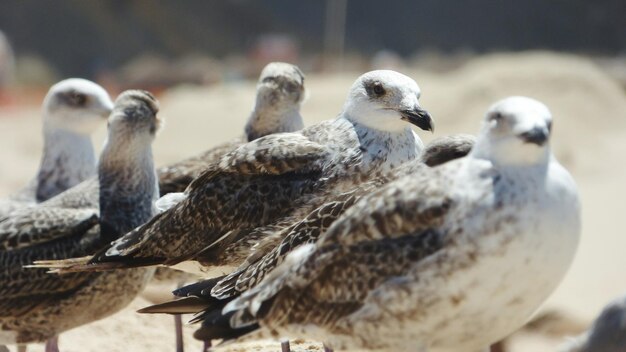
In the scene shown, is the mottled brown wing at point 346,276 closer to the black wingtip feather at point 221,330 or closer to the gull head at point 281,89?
the black wingtip feather at point 221,330

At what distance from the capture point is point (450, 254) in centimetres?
435

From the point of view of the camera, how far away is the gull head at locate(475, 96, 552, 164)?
428cm

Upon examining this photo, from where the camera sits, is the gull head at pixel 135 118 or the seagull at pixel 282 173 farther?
the gull head at pixel 135 118

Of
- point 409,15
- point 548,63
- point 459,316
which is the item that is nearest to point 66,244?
point 459,316

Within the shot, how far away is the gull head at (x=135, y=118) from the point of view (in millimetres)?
7102

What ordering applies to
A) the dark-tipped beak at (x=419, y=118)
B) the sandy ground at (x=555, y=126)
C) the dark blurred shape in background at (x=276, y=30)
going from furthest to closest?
the dark blurred shape in background at (x=276, y=30)
the sandy ground at (x=555, y=126)
the dark-tipped beak at (x=419, y=118)

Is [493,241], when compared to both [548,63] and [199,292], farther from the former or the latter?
[548,63]

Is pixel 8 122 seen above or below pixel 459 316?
above

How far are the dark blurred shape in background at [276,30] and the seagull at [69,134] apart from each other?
26718 mm

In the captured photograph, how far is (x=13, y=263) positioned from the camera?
21.4 feet

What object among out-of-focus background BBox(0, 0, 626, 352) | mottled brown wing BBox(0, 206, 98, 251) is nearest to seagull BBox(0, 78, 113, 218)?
out-of-focus background BBox(0, 0, 626, 352)

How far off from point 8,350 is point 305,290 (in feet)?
9.75

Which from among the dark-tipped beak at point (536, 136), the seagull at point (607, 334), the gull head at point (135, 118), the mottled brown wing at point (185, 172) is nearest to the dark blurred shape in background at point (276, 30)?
the mottled brown wing at point (185, 172)

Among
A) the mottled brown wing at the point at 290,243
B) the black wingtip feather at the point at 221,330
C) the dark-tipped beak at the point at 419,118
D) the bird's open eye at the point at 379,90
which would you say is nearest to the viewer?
the black wingtip feather at the point at 221,330
